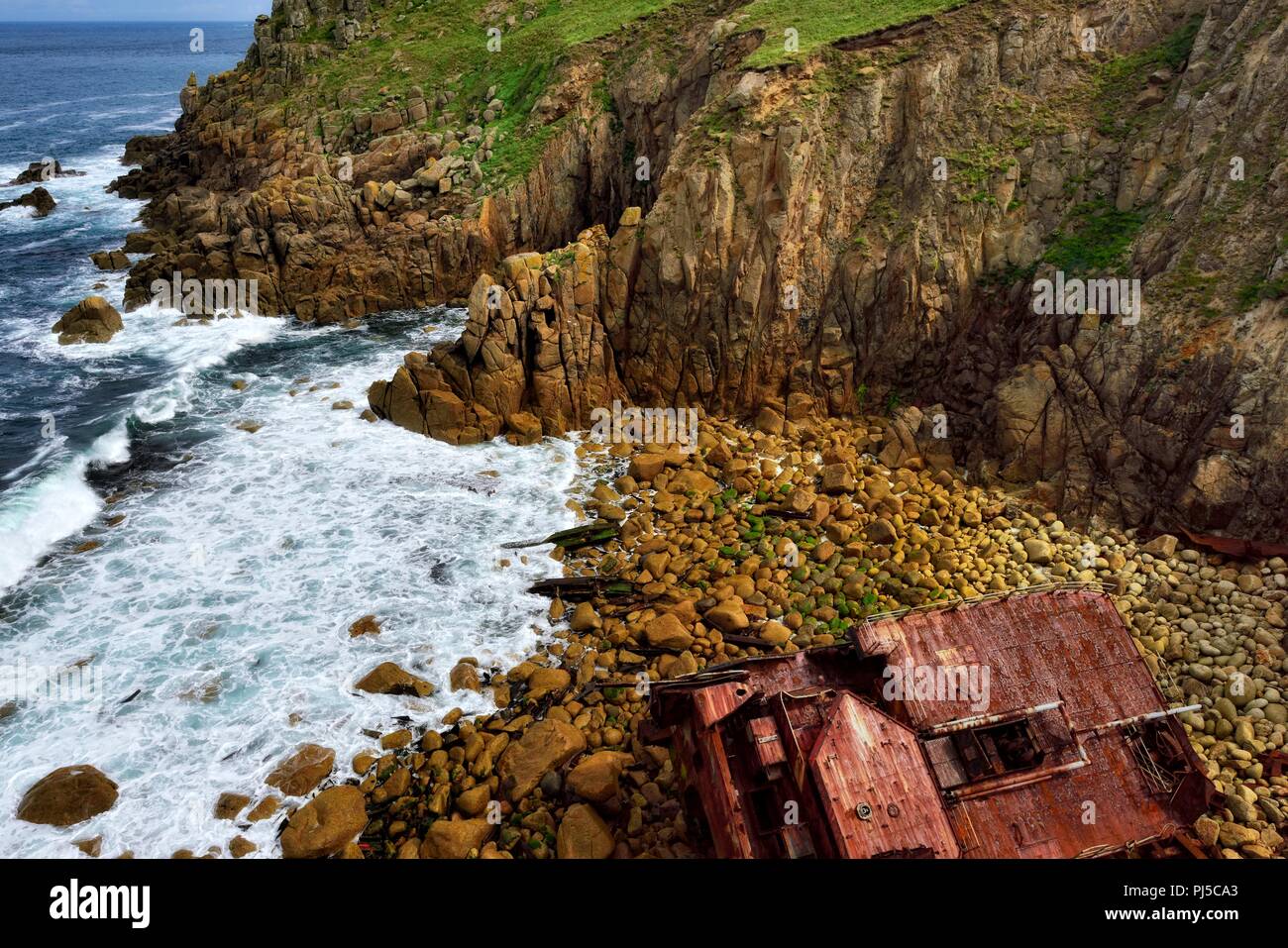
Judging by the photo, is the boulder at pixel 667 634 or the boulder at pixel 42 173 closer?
the boulder at pixel 667 634

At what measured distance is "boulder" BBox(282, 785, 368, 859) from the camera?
16.0 meters

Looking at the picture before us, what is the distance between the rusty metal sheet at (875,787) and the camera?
12.7m

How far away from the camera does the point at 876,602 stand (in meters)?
21.8

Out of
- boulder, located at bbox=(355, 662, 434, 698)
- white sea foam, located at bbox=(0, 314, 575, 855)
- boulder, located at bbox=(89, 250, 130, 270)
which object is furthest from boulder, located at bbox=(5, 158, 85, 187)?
boulder, located at bbox=(355, 662, 434, 698)

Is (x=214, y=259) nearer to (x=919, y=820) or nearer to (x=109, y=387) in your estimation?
(x=109, y=387)

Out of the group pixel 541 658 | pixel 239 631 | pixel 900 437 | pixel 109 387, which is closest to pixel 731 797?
pixel 541 658

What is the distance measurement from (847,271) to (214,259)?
1378 inches

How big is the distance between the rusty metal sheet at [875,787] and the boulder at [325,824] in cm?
1017

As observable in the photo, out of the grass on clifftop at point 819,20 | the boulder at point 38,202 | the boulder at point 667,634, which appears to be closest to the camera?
the boulder at point 667,634

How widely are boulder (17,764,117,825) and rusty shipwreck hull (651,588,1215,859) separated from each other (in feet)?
41.6

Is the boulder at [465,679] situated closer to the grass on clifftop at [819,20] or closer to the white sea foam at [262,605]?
the white sea foam at [262,605]

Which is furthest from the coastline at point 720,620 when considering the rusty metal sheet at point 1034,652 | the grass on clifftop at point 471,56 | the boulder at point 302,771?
the grass on clifftop at point 471,56

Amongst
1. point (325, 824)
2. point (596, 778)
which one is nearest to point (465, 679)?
point (325, 824)

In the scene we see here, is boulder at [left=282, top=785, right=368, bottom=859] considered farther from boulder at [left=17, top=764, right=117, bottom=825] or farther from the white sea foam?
boulder at [left=17, top=764, right=117, bottom=825]
